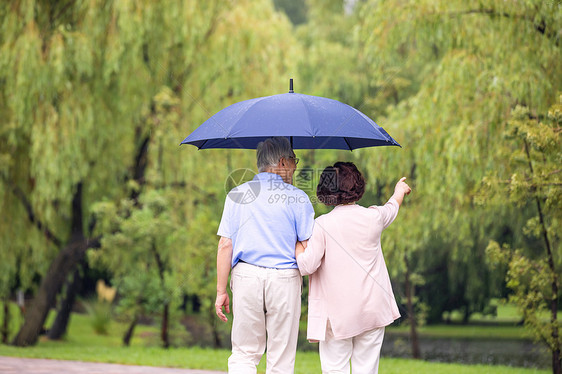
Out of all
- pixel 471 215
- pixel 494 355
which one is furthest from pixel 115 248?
pixel 494 355

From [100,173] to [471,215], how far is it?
687 centimetres

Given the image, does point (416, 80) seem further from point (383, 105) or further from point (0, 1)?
point (0, 1)

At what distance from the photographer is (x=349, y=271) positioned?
150 inches

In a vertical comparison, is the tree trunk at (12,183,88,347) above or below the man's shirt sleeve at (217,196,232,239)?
below

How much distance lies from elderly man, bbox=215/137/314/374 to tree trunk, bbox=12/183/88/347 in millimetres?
9117

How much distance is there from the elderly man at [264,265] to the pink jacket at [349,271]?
0.38 ft

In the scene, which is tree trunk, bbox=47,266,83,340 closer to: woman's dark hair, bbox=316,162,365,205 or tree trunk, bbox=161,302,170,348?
tree trunk, bbox=161,302,170,348

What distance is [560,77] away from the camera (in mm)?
7633

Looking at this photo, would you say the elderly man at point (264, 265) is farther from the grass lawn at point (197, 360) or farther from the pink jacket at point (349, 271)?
the grass lawn at point (197, 360)

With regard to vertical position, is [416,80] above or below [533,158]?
above

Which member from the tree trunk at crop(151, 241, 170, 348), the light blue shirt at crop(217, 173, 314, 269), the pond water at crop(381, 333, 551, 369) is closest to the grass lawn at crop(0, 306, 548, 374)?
the tree trunk at crop(151, 241, 170, 348)

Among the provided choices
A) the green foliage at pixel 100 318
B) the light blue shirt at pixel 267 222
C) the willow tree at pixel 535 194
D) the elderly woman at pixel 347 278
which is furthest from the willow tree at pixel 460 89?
the green foliage at pixel 100 318

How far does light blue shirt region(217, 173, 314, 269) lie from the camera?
3.75 m

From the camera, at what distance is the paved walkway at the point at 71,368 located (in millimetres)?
7191
